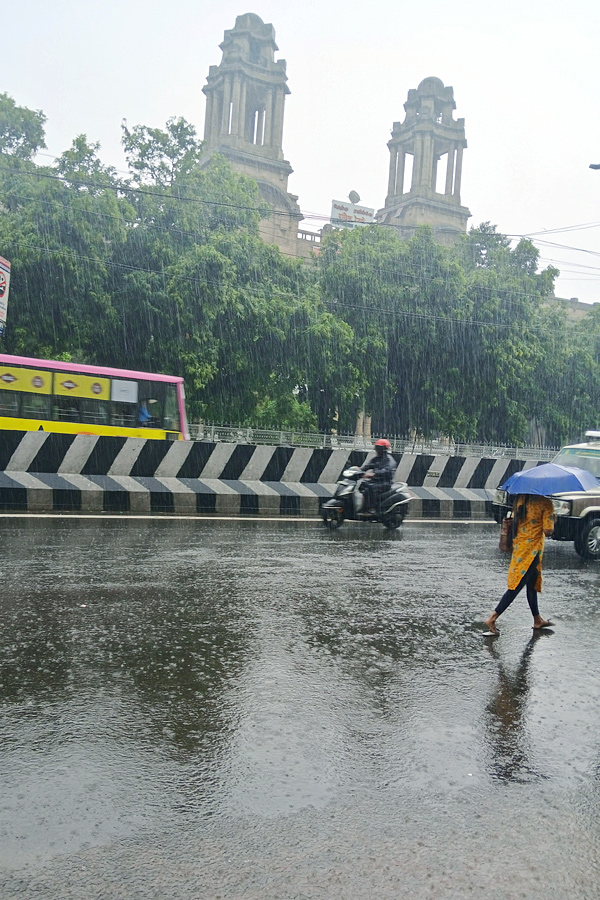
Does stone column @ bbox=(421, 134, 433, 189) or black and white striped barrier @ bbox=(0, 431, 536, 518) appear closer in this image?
black and white striped barrier @ bbox=(0, 431, 536, 518)

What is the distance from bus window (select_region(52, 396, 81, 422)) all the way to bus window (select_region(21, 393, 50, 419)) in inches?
8.5

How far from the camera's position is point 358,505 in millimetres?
13227

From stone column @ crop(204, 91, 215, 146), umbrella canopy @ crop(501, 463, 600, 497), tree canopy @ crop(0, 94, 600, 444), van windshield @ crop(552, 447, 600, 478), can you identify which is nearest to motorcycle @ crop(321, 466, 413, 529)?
Result: van windshield @ crop(552, 447, 600, 478)

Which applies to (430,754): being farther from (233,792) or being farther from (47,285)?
(47,285)

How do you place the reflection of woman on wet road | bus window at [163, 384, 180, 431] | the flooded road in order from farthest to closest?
bus window at [163, 384, 180, 431] → the reflection of woman on wet road → the flooded road

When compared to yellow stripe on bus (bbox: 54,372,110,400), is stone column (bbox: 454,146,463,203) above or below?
above

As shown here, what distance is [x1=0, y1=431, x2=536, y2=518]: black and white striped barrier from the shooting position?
1322 centimetres

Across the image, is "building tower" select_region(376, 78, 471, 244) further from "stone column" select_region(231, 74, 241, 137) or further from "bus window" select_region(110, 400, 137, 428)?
"bus window" select_region(110, 400, 137, 428)

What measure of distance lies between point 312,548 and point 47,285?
21801mm

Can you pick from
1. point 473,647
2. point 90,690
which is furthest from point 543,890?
point 473,647

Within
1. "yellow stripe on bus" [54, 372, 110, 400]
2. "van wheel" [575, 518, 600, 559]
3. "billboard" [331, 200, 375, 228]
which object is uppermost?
"billboard" [331, 200, 375, 228]

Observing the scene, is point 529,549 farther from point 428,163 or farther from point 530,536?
point 428,163

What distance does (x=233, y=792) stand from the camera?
333 centimetres

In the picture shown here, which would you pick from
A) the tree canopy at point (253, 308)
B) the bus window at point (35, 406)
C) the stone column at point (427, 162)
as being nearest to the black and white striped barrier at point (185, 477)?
the bus window at point (35, 406)
